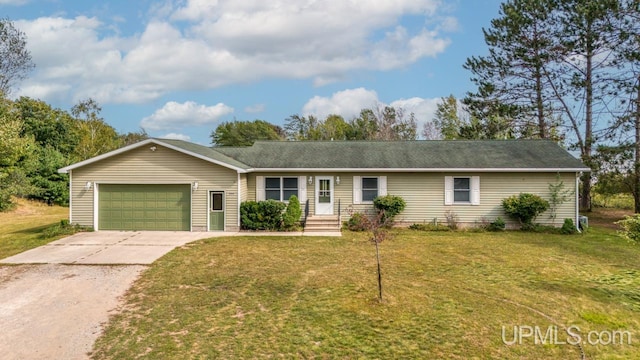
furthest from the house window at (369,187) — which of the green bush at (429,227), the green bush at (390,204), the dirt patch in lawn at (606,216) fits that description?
the dirt patch in lawn at (606,216)

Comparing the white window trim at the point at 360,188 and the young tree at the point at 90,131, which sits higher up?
the young tree at the point at 90,131

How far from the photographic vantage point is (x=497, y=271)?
338 inches

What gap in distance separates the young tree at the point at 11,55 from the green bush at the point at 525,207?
3505 centimetres

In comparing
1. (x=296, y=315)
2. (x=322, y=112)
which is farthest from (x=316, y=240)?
(x=322, y=112)

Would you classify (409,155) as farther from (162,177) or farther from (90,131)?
(90,131)

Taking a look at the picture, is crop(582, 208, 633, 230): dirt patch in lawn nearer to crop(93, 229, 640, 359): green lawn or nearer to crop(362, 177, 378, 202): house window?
crop(93, 229, 640, 359): green lawn

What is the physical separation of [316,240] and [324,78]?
19.4m

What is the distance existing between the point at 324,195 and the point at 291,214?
1958 millimetres

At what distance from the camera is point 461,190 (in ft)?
49.5

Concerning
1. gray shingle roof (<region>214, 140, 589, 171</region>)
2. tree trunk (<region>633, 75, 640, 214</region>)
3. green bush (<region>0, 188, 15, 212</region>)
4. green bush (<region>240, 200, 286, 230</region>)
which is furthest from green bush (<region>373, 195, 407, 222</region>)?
green bush (<region>0, 188, 15, 212</region>)

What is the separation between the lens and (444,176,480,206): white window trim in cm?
1491

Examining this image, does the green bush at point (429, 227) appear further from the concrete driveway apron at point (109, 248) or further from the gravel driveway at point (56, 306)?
the gravel driveway at point (56, 306)

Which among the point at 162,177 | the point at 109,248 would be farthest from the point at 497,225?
the point at 109,248

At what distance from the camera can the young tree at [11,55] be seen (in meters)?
26.7
